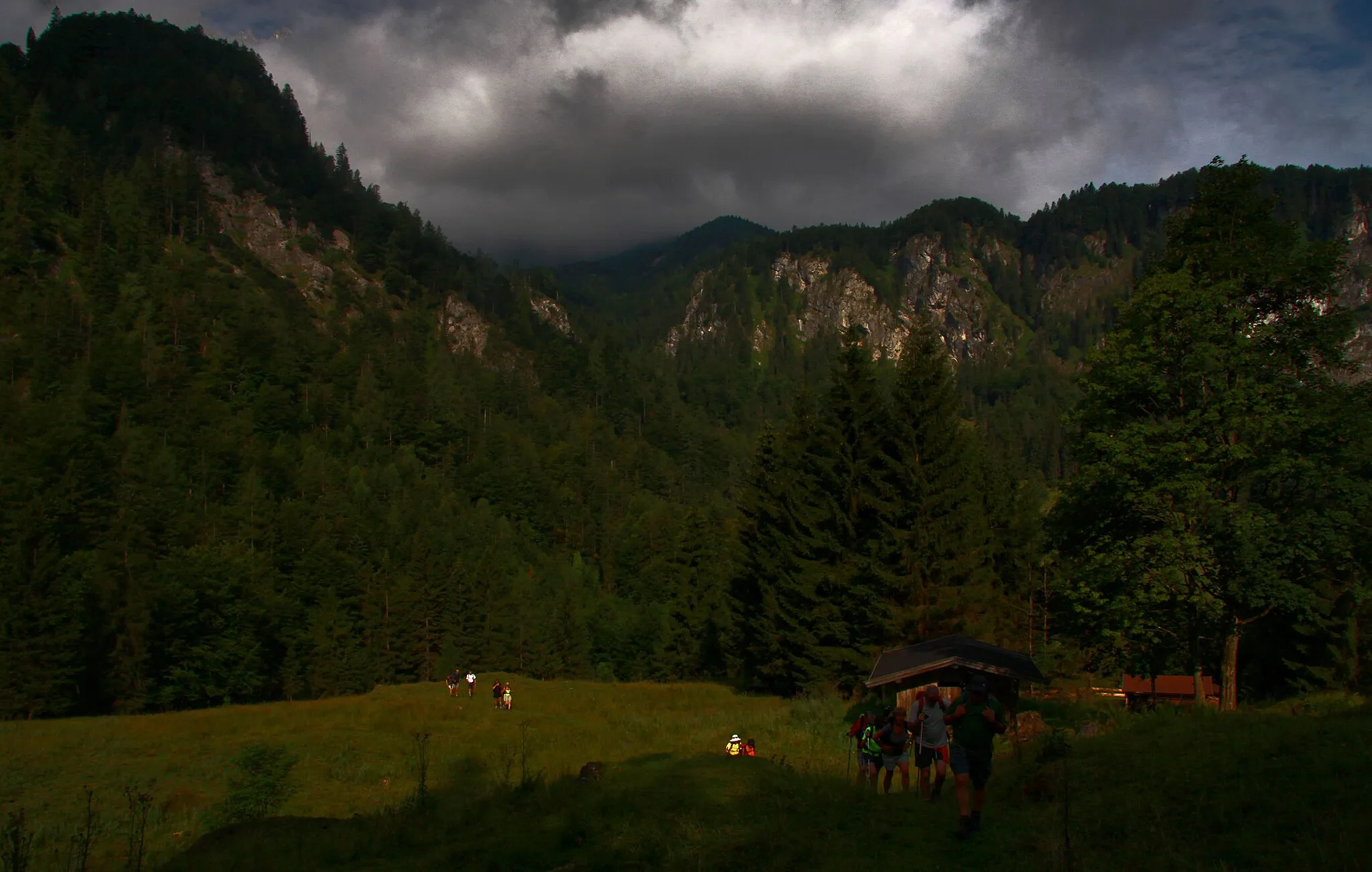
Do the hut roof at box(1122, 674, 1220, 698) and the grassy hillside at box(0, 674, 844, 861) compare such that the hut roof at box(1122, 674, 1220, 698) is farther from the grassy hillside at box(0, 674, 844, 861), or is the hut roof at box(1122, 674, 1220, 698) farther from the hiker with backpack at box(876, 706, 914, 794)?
the hiker with backpack at box(876, 706, 914, 794)

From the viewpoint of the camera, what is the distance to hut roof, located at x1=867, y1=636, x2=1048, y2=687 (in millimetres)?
19422

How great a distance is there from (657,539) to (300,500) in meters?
40.1

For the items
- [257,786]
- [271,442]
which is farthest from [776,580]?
[271,442]

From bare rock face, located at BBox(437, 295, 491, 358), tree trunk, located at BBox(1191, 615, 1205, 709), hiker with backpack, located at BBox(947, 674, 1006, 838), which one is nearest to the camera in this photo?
hiker with backpack, located at BBox(947, 674, 1006, 838)

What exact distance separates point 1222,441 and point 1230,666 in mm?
5246

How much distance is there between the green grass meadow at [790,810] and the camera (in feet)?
27.8

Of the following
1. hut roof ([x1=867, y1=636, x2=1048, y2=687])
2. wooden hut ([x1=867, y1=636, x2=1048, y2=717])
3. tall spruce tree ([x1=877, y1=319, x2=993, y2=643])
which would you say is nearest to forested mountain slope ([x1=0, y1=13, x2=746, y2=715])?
tall spruce tree ([x1=877, y1=319, x2=993, y2=643])

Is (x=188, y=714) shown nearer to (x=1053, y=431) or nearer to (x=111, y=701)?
(x=111, y=701)

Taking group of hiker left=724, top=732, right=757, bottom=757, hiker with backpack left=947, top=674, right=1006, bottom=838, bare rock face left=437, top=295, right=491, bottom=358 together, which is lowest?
group of hiker left=724, top=732, right=757, bottom=757

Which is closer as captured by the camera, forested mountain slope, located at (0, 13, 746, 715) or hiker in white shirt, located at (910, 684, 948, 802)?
hiker in white shirt, located at (910, 684, 948, 802)

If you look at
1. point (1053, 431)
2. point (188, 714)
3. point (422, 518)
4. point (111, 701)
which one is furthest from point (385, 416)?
point (1053, 431)

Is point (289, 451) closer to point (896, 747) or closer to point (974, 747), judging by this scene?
point (896, 747)

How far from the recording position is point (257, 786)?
17.2m

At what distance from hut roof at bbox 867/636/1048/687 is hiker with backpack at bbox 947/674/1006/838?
10.3 metres
